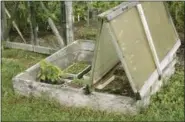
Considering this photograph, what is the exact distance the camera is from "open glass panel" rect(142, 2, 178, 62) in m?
5.94

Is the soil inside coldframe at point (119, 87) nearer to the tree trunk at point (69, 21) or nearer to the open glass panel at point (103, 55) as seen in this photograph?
the open glass panel at point (103, 55)

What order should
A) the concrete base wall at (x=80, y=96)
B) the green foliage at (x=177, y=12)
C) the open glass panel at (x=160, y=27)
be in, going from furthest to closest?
the green foliage at (x=177, y=12), the open glass panel at (x=160, y=27), the concrete base wall at (x=80, y=96)

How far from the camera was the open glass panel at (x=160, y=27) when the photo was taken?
5.94 metres

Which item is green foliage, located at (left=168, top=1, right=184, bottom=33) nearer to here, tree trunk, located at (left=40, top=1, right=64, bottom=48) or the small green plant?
tree trunk, located at (left=40, top=1, right=64, bottom=48)

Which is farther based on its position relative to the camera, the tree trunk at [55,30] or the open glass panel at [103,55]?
the tree trunk at [55,30]

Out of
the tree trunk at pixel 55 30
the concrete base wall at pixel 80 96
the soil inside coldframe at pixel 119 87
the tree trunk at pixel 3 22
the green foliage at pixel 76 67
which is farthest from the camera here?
the tree trunk at pixel 3 22

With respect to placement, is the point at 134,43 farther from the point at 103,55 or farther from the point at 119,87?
the point at 119,87

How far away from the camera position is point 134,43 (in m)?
5.36

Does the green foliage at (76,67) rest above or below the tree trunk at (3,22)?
below

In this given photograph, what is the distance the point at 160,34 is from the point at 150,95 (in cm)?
103

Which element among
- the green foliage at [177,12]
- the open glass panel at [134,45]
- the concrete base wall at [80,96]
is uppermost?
the open glass panel at [134,45]

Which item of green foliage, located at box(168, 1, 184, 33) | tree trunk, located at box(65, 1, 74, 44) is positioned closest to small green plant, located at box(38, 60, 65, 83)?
tree trunk, located at box(65, 1, 74, 44)

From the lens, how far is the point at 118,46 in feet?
16.6

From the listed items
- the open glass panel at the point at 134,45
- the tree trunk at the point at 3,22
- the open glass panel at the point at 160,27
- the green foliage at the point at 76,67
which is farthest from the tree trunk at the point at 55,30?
the open glass panel at the point at 134,45
